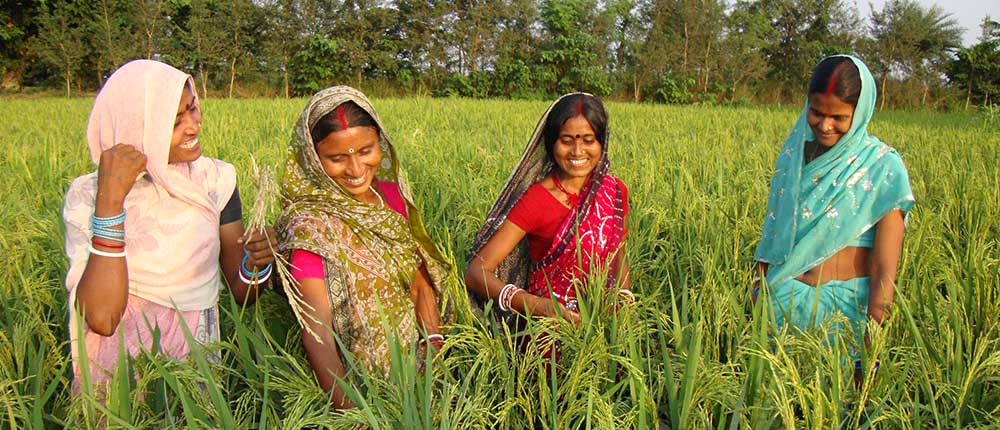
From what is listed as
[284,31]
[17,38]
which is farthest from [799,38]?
[17,38]

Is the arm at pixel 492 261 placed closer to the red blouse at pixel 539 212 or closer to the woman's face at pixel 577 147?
the red blouse at pixel 539 212

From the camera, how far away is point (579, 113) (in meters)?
1.81

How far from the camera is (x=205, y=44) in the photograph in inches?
808

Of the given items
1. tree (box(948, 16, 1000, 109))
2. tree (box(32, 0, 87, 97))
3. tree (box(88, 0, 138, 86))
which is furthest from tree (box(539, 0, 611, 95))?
tree (box(32, 0, 87, 97))

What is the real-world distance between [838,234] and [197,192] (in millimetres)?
1752

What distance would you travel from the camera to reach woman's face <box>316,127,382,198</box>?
5.04 feet

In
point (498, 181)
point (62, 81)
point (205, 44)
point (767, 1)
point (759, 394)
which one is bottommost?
point (759, 394)

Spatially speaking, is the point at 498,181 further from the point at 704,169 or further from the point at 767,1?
the point at 767,1

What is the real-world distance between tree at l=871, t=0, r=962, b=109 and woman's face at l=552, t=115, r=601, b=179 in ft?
72.5

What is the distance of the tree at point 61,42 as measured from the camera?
748 inches

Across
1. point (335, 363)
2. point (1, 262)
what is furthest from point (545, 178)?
point (1, 262)

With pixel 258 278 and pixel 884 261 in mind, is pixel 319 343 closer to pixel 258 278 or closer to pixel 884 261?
pixel 258 278

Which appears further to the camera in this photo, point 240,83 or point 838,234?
point 240,83

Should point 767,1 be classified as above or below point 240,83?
above
